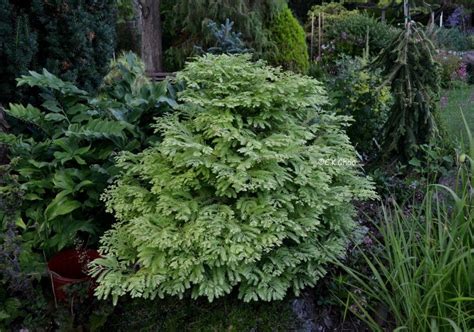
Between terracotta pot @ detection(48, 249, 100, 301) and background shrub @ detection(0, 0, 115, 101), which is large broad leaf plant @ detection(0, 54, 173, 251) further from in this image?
background shrub @ detection(0, 0, 115, 101)

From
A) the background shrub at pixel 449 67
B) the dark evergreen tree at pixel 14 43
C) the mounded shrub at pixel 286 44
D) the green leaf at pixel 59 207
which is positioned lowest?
the background shrub at pixel 449 67

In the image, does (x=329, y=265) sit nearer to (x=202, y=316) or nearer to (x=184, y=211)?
(x=202, y=316)

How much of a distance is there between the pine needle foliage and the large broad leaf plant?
1.57 m

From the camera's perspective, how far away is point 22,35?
275 cm

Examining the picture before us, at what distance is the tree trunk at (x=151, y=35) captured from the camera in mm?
7199

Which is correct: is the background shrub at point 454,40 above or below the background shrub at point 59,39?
below

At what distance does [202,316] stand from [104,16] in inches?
85.0

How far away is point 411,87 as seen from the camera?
315cm

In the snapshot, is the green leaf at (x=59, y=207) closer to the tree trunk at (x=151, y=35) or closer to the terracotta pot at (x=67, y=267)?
the terracotta pot at (x=67, y=267)

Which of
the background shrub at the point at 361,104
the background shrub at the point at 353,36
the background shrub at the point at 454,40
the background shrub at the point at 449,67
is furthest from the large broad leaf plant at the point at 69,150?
the background shrub at the point at 454,40

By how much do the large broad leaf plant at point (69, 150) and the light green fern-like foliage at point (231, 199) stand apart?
0.92ft

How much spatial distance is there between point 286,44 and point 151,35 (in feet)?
7.13

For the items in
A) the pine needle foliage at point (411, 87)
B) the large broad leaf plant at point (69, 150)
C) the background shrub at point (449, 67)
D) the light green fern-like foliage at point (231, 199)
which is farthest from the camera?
the background shrub at point (449, 67)

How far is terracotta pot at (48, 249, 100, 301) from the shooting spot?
2.30 metres
